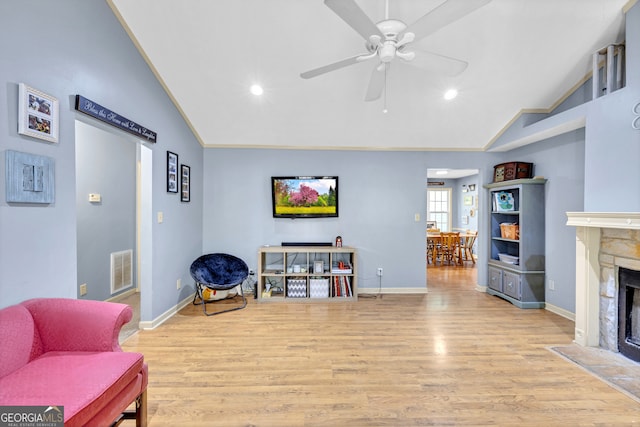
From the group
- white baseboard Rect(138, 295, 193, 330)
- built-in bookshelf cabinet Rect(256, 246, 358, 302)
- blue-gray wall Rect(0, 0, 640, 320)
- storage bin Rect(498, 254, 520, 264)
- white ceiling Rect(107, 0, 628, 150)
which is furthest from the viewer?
built-in bookshelf cabinet Rect(256, 246, 358, 302)

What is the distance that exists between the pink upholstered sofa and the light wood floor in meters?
0.53

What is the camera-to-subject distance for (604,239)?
101 inches

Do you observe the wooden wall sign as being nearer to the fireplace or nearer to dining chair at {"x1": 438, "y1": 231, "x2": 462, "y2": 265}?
the fireplace

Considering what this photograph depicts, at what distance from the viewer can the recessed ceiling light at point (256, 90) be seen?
10.6 ft

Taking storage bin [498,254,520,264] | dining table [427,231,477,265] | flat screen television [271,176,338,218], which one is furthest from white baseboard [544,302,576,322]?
flat screen television [271,176,338,218]

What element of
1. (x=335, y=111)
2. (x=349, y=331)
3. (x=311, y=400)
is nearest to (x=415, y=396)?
(x=311, y=400)

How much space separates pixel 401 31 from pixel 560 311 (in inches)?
152

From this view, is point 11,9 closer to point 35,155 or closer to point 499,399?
point 35,155

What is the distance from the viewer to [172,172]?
3.34m

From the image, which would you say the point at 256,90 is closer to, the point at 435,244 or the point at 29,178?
the point at 29,178

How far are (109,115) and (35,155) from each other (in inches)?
30.0

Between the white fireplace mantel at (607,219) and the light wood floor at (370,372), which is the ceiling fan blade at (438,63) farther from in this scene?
the light wood floor at (370,372)

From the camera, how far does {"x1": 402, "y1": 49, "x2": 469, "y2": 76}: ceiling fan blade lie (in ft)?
6.76

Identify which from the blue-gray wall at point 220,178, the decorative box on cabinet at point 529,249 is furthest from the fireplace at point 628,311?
the decorative box on cabinet at point 529,249
